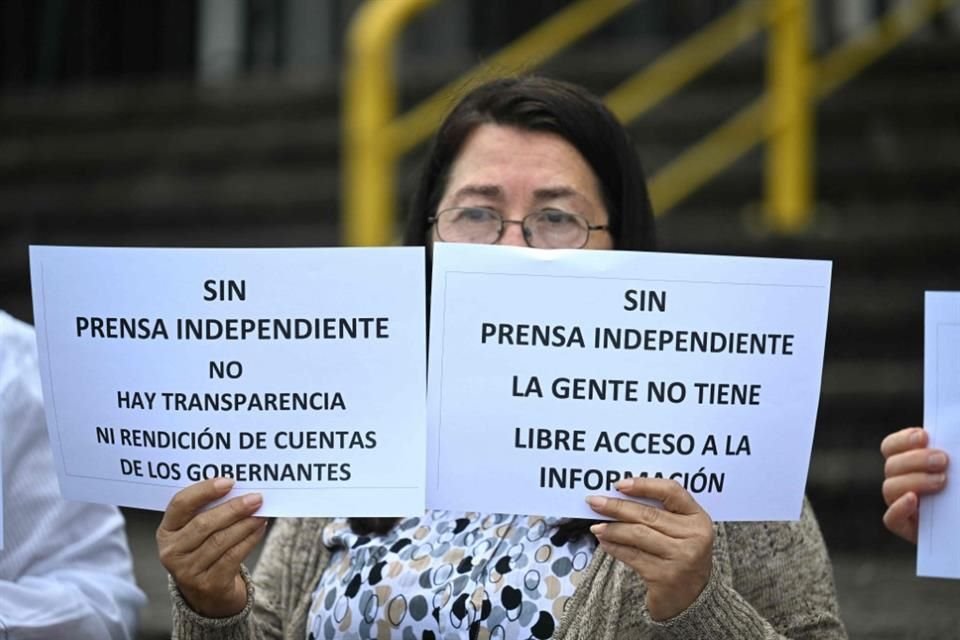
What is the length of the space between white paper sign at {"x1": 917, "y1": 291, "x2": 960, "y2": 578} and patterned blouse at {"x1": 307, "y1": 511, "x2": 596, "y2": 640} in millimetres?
534

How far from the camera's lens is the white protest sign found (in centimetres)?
230

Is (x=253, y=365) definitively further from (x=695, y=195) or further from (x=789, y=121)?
(x=695, y=195)

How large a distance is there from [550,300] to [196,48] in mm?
5969

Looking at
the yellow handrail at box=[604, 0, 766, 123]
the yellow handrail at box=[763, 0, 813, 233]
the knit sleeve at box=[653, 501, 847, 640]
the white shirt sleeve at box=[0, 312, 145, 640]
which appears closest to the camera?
the knit sleeve at box=[653, 501, 847, 640]

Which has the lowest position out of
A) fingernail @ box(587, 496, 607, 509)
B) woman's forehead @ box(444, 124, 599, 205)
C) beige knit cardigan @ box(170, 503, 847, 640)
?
beige knit cardigan @ box(170, 503, 847, 640)

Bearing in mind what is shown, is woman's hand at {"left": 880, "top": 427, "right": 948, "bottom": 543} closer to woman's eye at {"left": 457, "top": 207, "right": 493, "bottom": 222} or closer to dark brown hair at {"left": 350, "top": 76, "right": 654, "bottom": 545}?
dark brown hair at {"left": 350, "top": 76, "right": 654, "bottom": 545}

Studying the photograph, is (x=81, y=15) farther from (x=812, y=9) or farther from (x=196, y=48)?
(x=812, y=9)

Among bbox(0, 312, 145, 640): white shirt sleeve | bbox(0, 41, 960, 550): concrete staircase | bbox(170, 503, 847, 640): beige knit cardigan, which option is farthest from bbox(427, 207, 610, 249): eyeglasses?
bbox(0, 41, 960, 550): concrete staircase

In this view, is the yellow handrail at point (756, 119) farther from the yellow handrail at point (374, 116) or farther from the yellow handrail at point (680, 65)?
the yellow handrail at point (374, 116)

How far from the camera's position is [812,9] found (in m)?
7.04

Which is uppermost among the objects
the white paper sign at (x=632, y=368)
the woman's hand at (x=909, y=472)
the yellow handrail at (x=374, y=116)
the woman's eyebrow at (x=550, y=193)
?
the yellow handrail at (x=374, y=116)

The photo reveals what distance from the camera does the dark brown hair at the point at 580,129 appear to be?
111 inches

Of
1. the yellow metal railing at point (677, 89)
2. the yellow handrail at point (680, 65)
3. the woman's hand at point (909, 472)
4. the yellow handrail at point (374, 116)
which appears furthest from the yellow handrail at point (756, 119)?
the woman's hand at point (909, 472)

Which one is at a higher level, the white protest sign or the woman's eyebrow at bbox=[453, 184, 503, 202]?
the woman's eyebrow at bbox=[453, 184, 503, 202]
